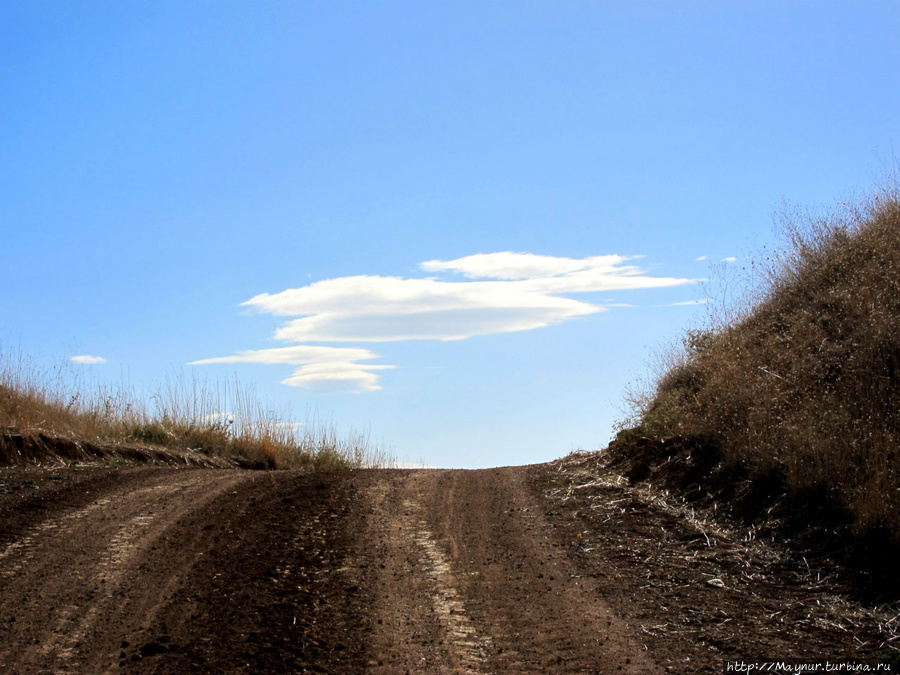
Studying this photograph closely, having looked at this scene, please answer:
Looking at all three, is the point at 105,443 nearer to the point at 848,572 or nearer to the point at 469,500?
the point at 469,500

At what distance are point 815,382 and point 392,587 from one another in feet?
19.4

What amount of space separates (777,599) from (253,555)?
15.2 ft

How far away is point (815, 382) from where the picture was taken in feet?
29.5

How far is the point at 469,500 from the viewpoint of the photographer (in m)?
9.26

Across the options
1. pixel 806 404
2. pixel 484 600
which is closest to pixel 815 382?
pixel 806 404

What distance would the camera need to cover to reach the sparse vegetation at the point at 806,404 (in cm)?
723

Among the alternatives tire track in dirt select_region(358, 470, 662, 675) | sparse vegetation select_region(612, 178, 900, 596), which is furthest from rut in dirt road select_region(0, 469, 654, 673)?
sparse vegetation select_region(612, 178, 900, 596)

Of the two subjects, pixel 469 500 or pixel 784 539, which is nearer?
pixel 784 539

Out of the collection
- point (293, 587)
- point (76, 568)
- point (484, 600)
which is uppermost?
point (76, 568)

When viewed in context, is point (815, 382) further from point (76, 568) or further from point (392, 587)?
point (76, 568)

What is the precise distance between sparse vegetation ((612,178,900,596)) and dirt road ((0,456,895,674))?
0.72 meters

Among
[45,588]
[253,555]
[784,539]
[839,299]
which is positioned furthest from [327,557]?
[839,299]

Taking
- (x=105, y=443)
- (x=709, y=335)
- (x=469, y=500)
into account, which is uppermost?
(x=709, y=335)

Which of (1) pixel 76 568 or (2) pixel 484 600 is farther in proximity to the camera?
(1) pixel 76 568
